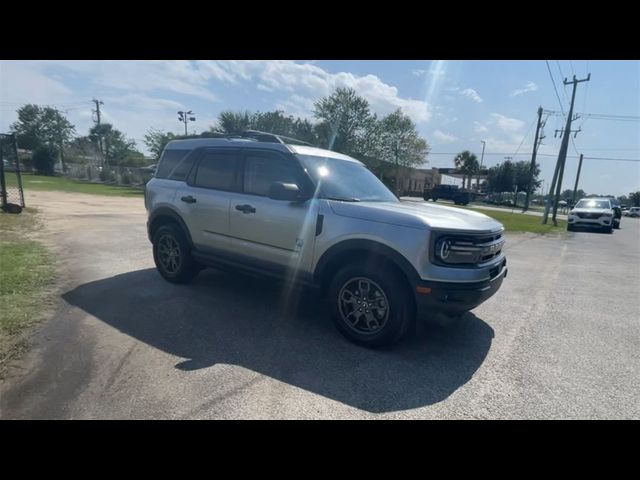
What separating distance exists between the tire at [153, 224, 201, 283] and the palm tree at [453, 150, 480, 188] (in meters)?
66.4

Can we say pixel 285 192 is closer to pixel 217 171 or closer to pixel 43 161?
pixel 217 171

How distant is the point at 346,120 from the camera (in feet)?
130

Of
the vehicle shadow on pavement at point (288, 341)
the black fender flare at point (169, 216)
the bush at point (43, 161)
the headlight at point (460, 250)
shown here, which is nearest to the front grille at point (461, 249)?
the headlight at point (460, 250)

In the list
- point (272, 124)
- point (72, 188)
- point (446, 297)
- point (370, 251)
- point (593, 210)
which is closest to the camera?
point (446, 297)

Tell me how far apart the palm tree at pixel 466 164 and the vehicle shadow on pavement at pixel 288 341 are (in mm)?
66380

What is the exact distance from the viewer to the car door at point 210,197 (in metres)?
4.52

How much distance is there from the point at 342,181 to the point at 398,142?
1671 inches

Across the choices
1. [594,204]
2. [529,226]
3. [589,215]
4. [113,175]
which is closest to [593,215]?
[589,215]

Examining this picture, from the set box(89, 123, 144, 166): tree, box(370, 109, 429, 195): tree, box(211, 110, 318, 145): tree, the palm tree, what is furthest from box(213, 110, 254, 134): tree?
the palm tree

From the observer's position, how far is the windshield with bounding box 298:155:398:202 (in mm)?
3904

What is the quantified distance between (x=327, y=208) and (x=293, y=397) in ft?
6.22
